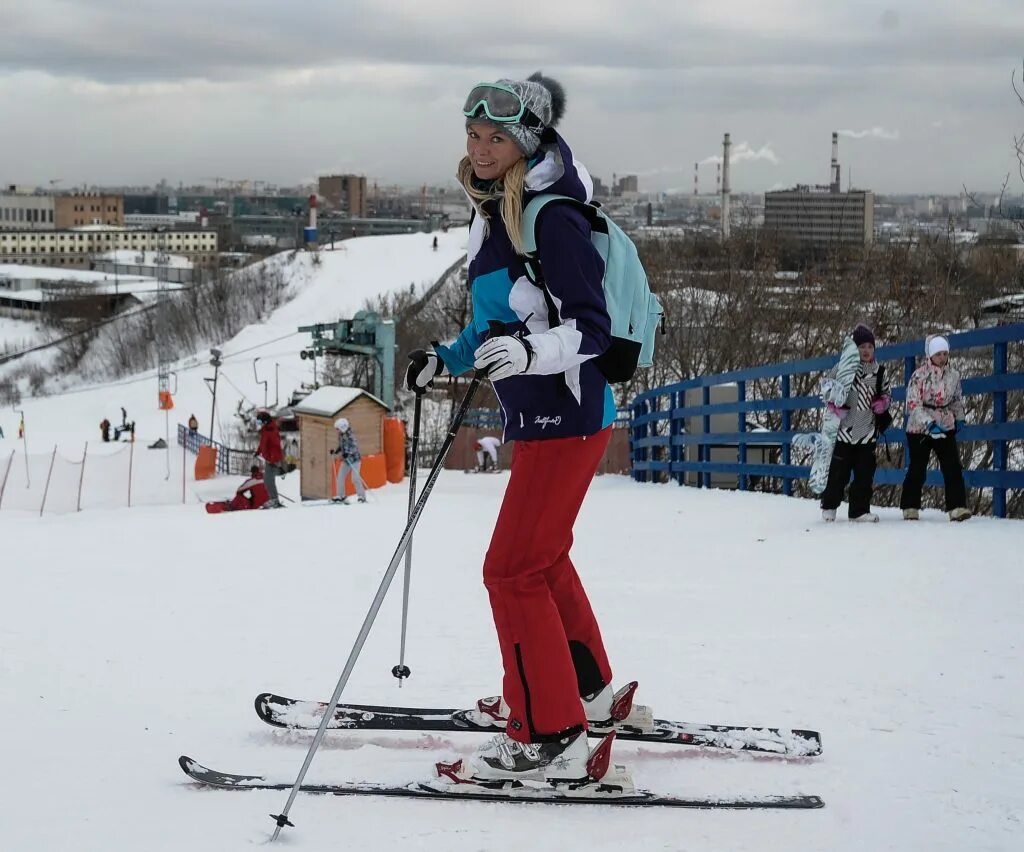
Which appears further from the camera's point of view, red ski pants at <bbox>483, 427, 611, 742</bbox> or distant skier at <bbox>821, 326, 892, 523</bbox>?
distant skier at <bbox>821, 326, 892, 523</bbox>

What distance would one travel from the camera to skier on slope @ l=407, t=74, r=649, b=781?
3578 mm

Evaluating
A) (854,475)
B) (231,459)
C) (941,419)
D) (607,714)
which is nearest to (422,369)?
(607,714)

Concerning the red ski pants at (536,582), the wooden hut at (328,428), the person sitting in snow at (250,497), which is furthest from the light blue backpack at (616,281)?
the wooden hut at (328,428)

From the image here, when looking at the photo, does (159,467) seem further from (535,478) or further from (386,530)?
(535,478)

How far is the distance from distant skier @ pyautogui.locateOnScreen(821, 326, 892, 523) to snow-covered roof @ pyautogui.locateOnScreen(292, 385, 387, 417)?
13.2 metres

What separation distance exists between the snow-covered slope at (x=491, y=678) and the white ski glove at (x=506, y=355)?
119 centimetres

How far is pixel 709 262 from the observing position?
34.2 metres

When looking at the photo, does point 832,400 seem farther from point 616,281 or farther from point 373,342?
point 373,342

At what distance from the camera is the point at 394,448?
22.4 metres

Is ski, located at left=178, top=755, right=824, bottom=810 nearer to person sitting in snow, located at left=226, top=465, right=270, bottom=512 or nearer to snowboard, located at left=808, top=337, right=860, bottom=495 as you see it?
snowboard, located at left=808, top=337, right=860, bottom=495

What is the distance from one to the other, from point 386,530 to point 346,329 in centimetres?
2003

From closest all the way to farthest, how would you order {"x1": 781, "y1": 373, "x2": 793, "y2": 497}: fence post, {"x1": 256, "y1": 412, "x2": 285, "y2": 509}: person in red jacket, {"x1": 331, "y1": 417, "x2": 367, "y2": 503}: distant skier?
1. {"x1": 781, "y1": 373, "x2": 793, "y2": 497}: fence post
2. {"x1": 331, "y1": 417, "x2": 367, "y2": 503}: distant skier
3. {"x1": 256, "y1": 412, "x2": 285, "y2": 509}: person in red jacket

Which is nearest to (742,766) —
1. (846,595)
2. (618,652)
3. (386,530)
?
(618,652)

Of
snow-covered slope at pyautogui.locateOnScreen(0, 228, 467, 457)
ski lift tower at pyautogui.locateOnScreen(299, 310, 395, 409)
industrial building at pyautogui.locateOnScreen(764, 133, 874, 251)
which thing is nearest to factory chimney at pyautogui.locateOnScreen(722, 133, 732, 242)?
industrial building at pyautogui.locateOnScreen(764, 133, 874, 251)
